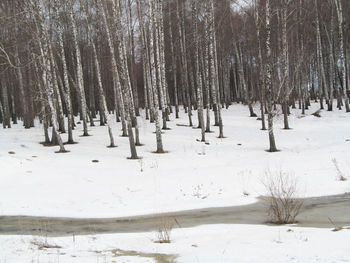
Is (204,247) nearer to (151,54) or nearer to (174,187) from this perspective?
(174,187)

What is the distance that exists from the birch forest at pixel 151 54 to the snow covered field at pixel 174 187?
46.5 inches

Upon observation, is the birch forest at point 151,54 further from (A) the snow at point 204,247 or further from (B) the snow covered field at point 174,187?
(A) the snow at point 204,247

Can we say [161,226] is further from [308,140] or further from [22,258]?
[308,140]

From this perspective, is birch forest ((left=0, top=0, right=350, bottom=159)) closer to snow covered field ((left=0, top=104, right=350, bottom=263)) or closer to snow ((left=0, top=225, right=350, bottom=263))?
snow covered field ((left=0, top=104, right=350, bottom=263))

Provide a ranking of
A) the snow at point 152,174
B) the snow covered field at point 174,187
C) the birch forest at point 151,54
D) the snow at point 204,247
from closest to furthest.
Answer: the snow at point 204,247, the snow covered field at point 174,187, the snow at point 152,174, the birch forest at point 151,54

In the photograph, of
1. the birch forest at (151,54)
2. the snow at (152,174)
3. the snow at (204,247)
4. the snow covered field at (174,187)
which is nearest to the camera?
the snow at (204,247)

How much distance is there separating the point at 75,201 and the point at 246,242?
5.77 meters

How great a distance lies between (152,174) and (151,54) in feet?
19.9

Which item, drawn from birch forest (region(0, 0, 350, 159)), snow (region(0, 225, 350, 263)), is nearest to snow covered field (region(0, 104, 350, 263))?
snow (region(0, 225, 350, 263))

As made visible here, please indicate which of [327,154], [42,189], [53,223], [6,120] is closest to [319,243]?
[53,223]

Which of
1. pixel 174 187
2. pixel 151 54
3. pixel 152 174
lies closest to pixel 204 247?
pixel 174 187

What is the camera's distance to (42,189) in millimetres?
9711

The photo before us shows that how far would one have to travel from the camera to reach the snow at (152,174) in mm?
8820

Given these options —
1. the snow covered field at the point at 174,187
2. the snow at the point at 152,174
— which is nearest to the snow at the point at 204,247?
the snow covered field at the point at 174,187
